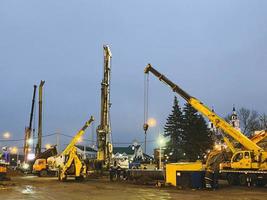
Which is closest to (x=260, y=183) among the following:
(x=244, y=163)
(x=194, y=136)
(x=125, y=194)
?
(x=244, y=163)

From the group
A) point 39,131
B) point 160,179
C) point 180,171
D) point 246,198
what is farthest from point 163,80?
point 39,131

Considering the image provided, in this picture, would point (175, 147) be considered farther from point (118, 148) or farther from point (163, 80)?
point (118, 148)

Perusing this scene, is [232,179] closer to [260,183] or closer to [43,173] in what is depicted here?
[260,183]

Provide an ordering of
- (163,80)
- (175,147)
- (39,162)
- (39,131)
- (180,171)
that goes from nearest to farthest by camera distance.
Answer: (180,171) < (163,80) < (39,162) < (39,131) < (175,147)

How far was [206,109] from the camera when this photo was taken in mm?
35062

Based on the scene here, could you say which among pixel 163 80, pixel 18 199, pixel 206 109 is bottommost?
pixel 18 199

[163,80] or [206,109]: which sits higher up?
[163,80]

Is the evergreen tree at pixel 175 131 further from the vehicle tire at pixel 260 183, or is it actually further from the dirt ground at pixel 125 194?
the dirt ground at pixel 125 194

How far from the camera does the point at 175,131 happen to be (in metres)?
86.0

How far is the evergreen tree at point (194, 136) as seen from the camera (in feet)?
254

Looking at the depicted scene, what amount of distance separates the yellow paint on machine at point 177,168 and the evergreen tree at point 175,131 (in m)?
52.9

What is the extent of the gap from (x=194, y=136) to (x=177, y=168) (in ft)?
166

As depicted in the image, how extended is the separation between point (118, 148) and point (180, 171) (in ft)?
368

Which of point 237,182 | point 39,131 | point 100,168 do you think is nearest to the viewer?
point 237,182
